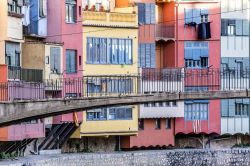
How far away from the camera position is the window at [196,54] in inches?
2076

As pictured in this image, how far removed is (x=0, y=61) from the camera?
3922cm

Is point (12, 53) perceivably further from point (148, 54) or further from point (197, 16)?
point (197, 16)

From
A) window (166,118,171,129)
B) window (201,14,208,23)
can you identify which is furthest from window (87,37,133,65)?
window (201,14,208,23)

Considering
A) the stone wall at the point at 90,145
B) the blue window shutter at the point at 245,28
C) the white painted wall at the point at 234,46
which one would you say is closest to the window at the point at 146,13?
the white painted wall at the point at 234,46

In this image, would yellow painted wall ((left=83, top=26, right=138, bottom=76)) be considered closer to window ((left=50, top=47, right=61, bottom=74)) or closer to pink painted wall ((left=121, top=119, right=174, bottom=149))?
window ((left=50, top=47, right=61, bottom=74))

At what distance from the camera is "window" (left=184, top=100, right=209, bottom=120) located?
2060 inches

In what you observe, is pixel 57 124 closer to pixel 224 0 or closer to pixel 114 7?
pixel 114 7

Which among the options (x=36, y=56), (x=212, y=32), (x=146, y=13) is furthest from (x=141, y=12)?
(x=36, y=56)

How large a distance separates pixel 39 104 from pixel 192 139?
2429 cm

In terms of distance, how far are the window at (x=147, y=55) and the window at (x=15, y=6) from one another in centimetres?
1064

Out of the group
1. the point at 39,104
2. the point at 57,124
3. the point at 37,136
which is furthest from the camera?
the point at 57,124

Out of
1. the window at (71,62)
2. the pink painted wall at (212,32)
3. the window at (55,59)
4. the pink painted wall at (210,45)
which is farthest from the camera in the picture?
the pink painted wall at (212,32)

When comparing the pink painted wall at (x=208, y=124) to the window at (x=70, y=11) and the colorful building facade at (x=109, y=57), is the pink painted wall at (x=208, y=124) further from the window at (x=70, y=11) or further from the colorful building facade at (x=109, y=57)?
the window at (x=70, y=11)

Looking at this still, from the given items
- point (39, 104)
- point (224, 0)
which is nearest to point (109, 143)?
point (224, 0)
